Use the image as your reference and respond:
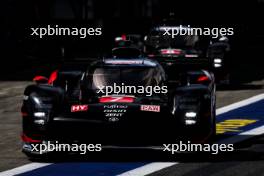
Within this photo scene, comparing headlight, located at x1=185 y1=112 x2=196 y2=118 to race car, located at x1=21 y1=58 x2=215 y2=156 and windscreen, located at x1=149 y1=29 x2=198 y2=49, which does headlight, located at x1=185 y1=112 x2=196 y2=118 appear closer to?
race car, located at x1=21 y1=58 x2=215 y2=156

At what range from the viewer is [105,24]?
48.2 m

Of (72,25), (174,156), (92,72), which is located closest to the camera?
(174,156)

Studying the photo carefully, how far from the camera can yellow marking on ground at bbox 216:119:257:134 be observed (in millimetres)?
15315

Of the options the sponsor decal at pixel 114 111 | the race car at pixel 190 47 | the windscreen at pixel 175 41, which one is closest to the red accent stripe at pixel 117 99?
the sponsor decal at pixel 114 111

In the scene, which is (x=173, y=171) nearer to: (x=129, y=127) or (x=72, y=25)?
(x=129, y=127)

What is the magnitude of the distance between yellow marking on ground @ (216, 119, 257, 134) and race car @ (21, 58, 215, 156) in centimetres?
254

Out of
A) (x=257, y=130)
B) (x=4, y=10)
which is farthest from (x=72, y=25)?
(x=257, y=130)

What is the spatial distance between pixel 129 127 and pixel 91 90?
1422 mm

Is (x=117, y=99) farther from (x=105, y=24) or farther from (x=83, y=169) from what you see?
(x=105, y=24)

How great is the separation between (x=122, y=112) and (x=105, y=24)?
36.7 m

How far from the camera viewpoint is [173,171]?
11.3m

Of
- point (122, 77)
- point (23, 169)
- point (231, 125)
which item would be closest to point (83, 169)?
point (23, 169)

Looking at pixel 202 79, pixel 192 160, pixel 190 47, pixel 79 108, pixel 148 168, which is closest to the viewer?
pixel 148 168

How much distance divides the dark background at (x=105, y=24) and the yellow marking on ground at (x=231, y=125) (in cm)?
794
